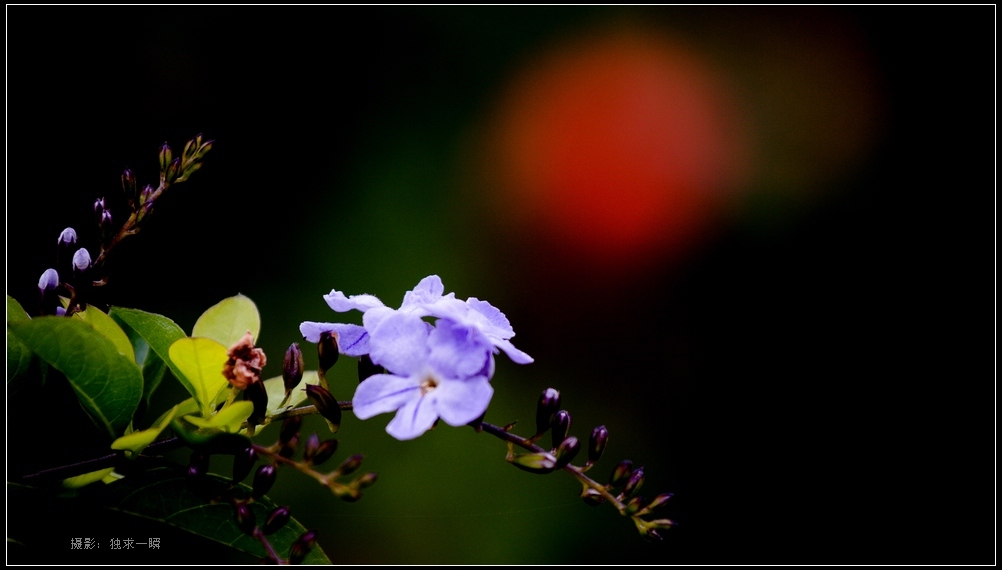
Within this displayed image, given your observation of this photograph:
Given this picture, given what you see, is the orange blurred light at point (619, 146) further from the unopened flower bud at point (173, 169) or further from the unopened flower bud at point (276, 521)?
the unopened flower bud at point (276, 521)

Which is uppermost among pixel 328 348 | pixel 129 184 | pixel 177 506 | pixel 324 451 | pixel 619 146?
pixel 619 146

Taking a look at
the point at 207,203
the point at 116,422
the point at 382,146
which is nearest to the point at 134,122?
the point at 207,203

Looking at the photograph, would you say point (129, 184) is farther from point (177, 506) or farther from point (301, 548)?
point (301, 548)

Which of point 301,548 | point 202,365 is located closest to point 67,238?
point 202,365

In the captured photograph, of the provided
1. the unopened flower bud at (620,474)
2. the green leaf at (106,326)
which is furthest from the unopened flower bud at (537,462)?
the green leaf at (106,326)

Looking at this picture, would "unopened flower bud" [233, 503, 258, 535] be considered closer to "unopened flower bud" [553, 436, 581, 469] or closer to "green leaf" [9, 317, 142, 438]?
"green leaf" [9, 317, 142, 438]

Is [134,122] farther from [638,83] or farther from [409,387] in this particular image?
[409,387]

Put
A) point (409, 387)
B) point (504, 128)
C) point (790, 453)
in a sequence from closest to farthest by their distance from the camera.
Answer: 1. point (409, 387)
2. point (790, 453)
3. point (504, 128)
